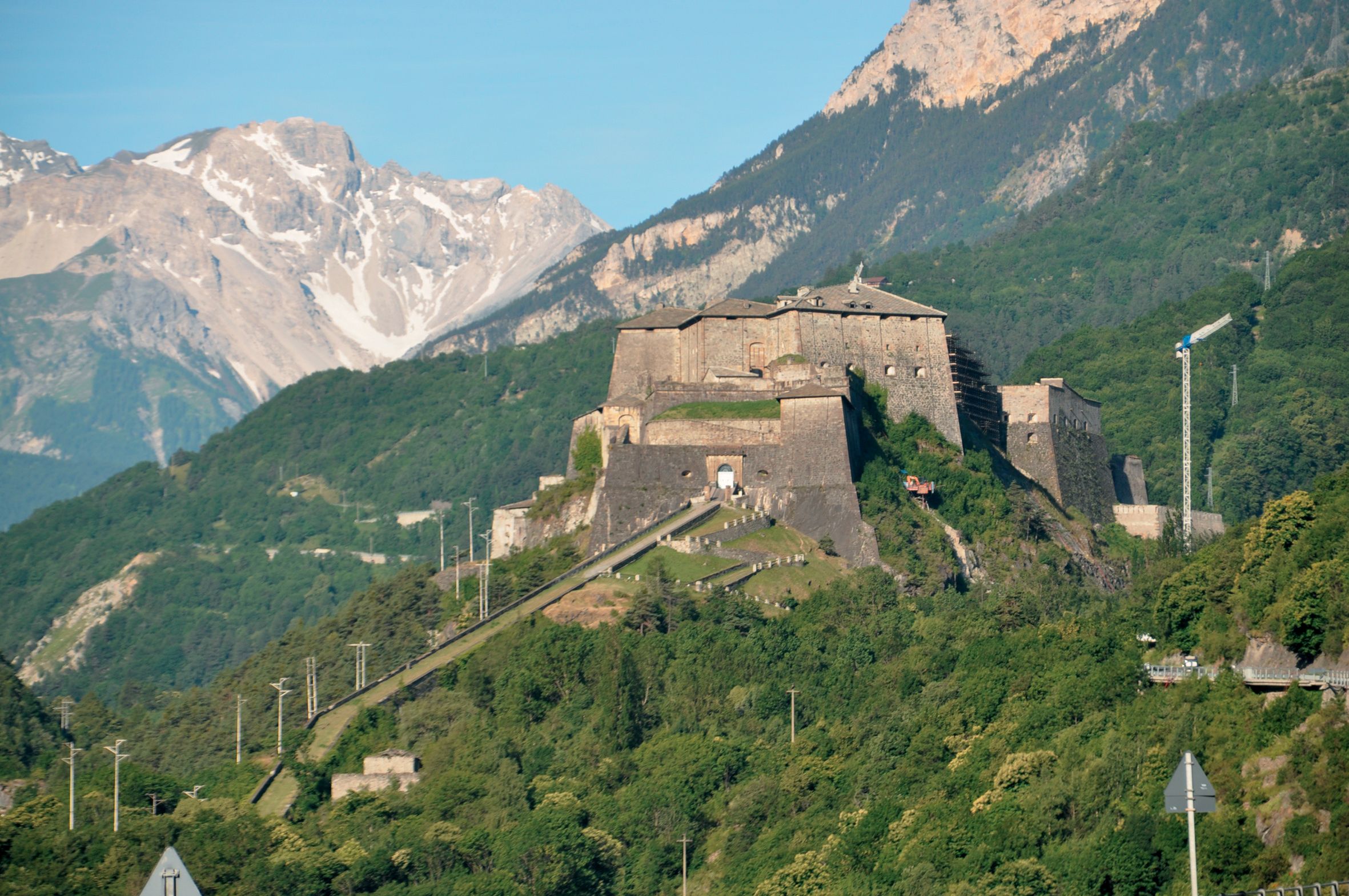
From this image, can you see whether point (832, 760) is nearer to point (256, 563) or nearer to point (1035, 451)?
point (1035, 451)

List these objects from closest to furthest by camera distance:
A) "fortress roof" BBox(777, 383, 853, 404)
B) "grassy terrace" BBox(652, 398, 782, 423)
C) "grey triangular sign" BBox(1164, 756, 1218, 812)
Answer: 1. "grey triangular sign" BBox(1164, 756, 1218, 812)
2. "fortress roof" BBox(777, 383, 853, 404)
3. "grassy terrace" BBox(652, 398, 782, 423)

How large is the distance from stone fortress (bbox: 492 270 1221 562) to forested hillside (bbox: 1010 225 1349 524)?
1447 centimetres

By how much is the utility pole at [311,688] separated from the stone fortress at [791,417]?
1343 cm

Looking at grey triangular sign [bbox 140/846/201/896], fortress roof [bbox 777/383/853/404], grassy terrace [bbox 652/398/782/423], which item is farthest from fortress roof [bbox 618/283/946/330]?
grey triangular sign [bbox 140/846/201/896]

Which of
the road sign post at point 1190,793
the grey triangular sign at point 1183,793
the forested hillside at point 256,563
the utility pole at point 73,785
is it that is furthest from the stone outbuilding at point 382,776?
the forested hillside at point 256,563

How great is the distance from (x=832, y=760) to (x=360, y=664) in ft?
80.4

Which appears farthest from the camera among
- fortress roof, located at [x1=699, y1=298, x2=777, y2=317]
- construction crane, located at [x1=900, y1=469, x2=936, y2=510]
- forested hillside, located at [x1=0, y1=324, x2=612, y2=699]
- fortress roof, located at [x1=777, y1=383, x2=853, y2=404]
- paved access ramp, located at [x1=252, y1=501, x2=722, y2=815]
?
forested hillside, located at [x1=0, y1=324, x2=612, y2=699]

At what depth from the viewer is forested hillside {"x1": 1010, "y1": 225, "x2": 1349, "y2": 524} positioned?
417ft

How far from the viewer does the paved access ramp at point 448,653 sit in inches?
2918

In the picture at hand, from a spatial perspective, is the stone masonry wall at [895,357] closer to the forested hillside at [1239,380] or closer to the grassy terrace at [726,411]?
the grassy terrace at [726,411]

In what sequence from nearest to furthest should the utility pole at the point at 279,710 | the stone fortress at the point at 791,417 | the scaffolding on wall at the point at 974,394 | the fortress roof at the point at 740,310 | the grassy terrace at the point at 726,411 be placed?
1. the utility pole at the point at 279,710
2. the stone fortress at the point at 791,417
3. the grassy terrace at the point at 726,411
4. the fortress roof at the point at 740,310
5. the scaffolding on wall at the point at 974,394

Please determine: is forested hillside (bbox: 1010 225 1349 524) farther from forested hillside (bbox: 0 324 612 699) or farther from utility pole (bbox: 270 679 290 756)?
utility pole (bbox: 270 679 290 756)

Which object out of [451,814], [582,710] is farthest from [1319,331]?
[451,814]

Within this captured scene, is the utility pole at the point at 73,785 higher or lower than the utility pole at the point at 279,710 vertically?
lower
